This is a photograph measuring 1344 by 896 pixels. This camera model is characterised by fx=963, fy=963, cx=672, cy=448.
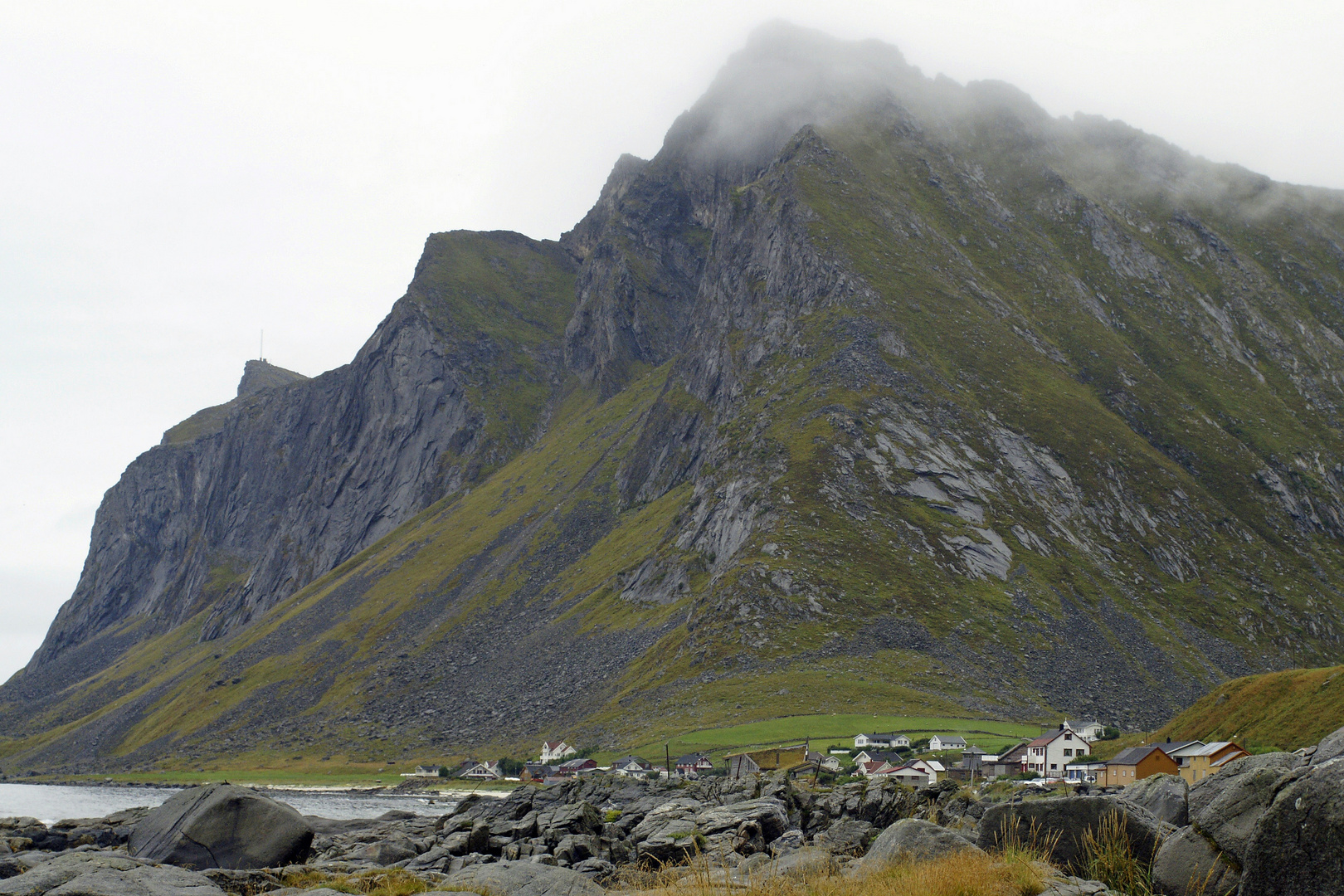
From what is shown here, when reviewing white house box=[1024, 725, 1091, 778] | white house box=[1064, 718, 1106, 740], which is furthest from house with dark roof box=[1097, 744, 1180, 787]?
white house box=[1064, 718, 1106, 740]

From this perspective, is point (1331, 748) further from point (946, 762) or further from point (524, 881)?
point (946, 762)

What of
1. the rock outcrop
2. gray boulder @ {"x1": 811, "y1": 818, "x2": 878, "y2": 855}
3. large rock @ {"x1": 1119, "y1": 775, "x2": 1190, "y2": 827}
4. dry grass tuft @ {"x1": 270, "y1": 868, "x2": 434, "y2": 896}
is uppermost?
the rock outcrop

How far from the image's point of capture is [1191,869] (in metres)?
11.5

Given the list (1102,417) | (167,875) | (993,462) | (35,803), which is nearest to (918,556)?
(993,462)

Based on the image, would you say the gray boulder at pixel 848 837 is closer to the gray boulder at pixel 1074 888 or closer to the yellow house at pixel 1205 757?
the gray boulder at pixel 1074 888

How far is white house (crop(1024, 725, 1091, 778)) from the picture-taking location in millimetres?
67688

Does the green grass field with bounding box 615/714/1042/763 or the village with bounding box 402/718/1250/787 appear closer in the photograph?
the village with bounding box 402/718/1250/787

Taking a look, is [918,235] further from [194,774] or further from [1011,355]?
[194,774]

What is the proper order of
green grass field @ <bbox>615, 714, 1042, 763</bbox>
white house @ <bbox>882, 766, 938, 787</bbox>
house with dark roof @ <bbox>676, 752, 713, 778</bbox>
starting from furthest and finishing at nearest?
green grass field @ <bbox>615, 714, 1042, 763</bbox>, house with dark roof @ <bbox>676, 752, 713, 778</bbox>, white house @ <bbox>882, 766, 938, 787</bbox>

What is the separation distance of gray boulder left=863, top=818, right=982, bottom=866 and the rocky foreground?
36mm

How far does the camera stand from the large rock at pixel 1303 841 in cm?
878

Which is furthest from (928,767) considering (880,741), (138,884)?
(138,884)

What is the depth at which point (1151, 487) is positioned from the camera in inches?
6073

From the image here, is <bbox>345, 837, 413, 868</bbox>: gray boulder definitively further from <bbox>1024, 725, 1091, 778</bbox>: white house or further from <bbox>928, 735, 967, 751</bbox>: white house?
<bbox>928, 735, 967, 751</bbox>: white house
